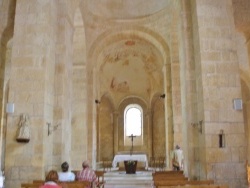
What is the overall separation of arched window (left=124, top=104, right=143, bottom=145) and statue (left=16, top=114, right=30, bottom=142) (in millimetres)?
16668

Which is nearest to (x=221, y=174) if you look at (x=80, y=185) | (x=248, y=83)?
(x=80, y=185)

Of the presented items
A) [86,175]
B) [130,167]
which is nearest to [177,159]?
[130,167]

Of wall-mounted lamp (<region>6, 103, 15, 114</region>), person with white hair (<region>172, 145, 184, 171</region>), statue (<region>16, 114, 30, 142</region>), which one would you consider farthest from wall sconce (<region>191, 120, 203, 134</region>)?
wall-mounted lamp (<region>6, 103, 15, 114</region>)

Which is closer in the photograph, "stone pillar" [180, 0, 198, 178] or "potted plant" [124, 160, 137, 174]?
"stone pillar" [180, 0, 198, 178]

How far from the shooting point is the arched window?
24.2m

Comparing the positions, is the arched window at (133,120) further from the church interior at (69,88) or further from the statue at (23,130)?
the statue at (23,130)

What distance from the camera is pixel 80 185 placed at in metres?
5.73

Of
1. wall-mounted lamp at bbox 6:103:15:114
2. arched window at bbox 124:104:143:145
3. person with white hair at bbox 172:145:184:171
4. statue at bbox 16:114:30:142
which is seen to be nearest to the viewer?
statue at bbox 16:114:30:142

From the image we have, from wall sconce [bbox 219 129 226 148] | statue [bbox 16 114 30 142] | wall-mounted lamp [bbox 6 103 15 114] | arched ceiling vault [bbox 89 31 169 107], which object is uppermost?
arched ceiling vault [bbox 89 31 169 107]

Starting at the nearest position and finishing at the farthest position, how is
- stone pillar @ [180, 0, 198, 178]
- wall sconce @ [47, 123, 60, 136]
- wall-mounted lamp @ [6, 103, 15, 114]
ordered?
wall-mounted lamp @ [6, 103, 15, 114] → wall sconce @ [47, 123, 60, 136] → stone pillar @ [180, 0, 198, 178]

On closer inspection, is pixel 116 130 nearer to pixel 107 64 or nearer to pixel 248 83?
pixel 107 64

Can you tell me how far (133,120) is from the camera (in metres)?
24.7

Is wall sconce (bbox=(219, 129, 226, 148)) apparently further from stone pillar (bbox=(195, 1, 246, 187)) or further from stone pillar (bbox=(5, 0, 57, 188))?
stone pillar (bbox=(5, 0, 57, 188))

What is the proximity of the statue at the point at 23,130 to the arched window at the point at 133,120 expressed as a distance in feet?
54.7
